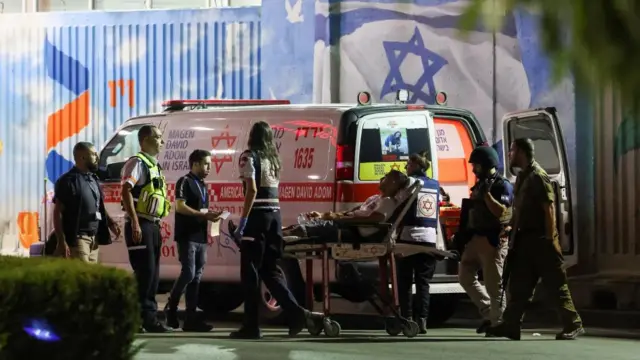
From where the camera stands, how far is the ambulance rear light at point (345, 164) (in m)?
10.6

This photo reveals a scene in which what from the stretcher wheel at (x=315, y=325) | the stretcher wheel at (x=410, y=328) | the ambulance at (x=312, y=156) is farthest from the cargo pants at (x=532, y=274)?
the stretcher wheel at (x=315, y=325)

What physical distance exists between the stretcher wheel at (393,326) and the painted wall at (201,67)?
192 inches

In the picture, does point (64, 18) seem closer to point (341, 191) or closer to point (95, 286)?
point (341, 191)

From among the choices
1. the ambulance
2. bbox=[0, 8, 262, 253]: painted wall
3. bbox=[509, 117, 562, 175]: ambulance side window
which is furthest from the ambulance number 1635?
bbox=[0, 8, 262, 253]: painted wall

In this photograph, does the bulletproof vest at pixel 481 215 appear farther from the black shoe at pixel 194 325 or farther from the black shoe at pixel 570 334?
the black shoe at pixel 194 325

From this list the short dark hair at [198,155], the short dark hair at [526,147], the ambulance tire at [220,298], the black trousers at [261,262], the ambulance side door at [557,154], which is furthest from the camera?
the ambulance tire at [220,298]

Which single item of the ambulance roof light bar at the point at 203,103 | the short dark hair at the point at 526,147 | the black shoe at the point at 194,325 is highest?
the ambulance roof light bar at the point at 203,103

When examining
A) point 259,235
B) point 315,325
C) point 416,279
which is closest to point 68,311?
point 259,235

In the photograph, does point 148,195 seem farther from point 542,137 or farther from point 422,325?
point 542,137

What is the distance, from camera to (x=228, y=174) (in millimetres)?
11453

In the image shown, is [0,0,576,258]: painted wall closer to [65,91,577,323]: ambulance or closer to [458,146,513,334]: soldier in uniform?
[65,91,577,323]: ambulance

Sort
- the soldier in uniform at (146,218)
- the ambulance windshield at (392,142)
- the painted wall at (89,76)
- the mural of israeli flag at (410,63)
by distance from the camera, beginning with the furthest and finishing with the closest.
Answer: the painted wall at (89,76) < the mural of israeli flag at (410,63) < the ambulance windshield at (392,142) < the soldier in uniform at (146,218)

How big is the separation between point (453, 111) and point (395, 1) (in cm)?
876

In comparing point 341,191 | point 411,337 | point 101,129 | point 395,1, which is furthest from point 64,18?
point 395,1
